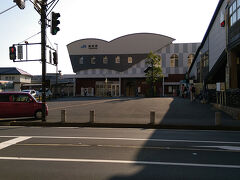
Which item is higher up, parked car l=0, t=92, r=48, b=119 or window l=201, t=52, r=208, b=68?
window l=201, t=52, r=208, b=68

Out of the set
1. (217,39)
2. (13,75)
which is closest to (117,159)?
(217,39)

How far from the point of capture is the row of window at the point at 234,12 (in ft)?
53.4

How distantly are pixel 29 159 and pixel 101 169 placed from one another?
2.06 meters

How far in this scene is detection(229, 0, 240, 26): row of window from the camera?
53.4 feet

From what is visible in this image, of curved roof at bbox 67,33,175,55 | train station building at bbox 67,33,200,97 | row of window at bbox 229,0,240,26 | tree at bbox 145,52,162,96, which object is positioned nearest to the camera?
row of window at bbox 229,0,240,26

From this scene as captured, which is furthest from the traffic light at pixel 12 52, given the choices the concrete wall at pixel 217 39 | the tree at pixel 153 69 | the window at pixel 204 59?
the tree at pixel 153 69

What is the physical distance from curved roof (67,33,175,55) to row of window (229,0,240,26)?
28525 millimetres

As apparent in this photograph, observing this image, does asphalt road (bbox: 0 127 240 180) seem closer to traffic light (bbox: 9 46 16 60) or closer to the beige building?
traffic light (bbox: 9 46 16 60)

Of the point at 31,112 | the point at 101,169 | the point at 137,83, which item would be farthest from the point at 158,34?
the point at 101,169

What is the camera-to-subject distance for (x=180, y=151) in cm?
639

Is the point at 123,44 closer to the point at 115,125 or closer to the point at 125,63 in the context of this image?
the point at 125,63

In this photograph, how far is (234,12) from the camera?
17.2 meters

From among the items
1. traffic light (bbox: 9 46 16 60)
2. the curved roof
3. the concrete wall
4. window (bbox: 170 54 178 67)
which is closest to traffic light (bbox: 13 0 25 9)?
traffic light (bbox: 9 46 16 60)

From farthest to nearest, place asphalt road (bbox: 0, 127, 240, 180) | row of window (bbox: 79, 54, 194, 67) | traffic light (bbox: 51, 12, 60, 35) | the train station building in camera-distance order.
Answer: the train station building → row of window (bbox: 79, 54, 194, 67) → traffic light (bbox: 51, 12, 60, 35) → asphalt road (bbox: 0, 127, 240, 180)
